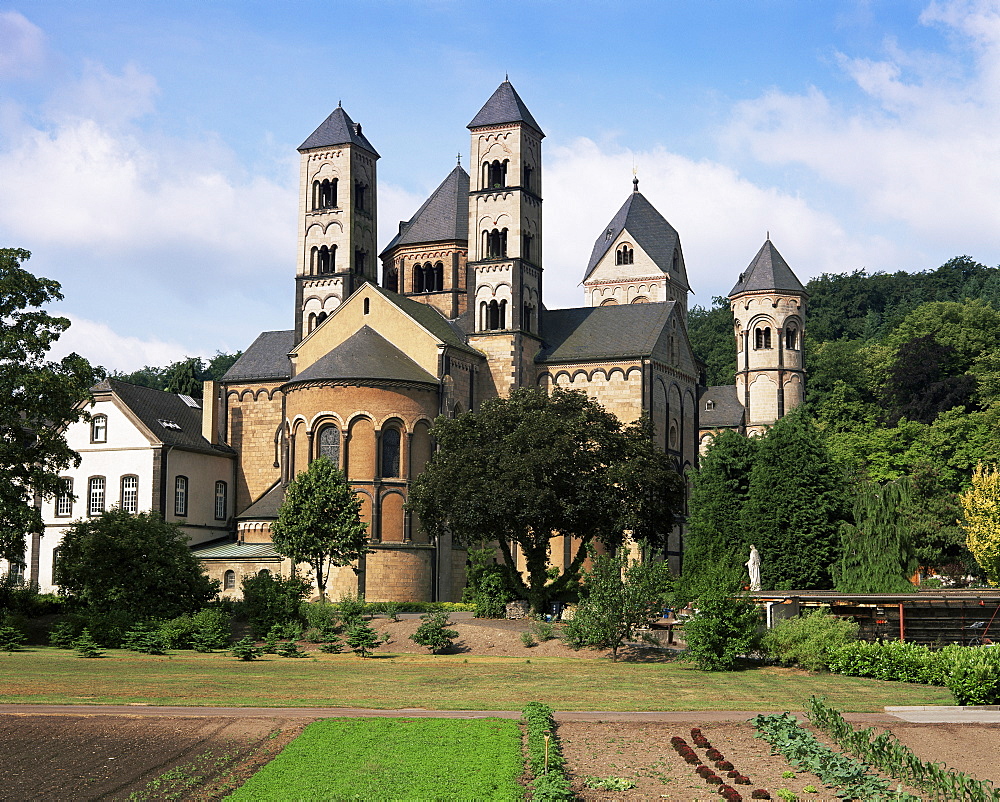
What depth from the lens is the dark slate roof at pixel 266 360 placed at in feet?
241

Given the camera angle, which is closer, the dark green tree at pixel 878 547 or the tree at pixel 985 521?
the dark green tree at pixel 878 547

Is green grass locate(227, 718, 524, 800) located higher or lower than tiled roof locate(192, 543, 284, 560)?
lower

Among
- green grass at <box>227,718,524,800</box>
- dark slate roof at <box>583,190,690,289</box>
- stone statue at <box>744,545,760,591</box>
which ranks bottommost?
green grass at <box>227,718,524,800</box>

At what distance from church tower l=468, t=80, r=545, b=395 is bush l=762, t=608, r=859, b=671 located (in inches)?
1303

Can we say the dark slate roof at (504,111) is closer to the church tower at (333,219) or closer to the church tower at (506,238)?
the church tower at (506,238)

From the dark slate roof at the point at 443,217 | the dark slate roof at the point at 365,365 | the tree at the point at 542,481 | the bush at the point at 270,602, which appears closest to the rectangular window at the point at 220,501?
the dark slate roof at the point at 365,365

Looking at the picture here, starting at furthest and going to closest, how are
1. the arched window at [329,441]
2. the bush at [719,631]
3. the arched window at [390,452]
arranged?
the arched window at [329,441], the arched window at [390,452], the bush at [719,631]

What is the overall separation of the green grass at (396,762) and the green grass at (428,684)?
3459 mm

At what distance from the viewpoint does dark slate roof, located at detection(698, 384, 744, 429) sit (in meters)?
102

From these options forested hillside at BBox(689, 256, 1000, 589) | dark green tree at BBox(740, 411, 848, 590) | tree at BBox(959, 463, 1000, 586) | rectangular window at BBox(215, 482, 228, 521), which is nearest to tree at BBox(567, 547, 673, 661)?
forested hillside at BBox(689, 256, 1000, 589)

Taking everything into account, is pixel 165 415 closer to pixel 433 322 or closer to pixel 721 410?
pixel 433 322

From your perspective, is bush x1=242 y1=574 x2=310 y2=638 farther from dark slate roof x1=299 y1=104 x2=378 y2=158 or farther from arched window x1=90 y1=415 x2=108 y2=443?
dark slate roof x1=299 y1=104 x2=378 y2=158

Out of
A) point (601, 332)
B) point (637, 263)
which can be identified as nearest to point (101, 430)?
point (601, 332)

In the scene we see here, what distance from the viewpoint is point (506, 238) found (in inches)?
2721
